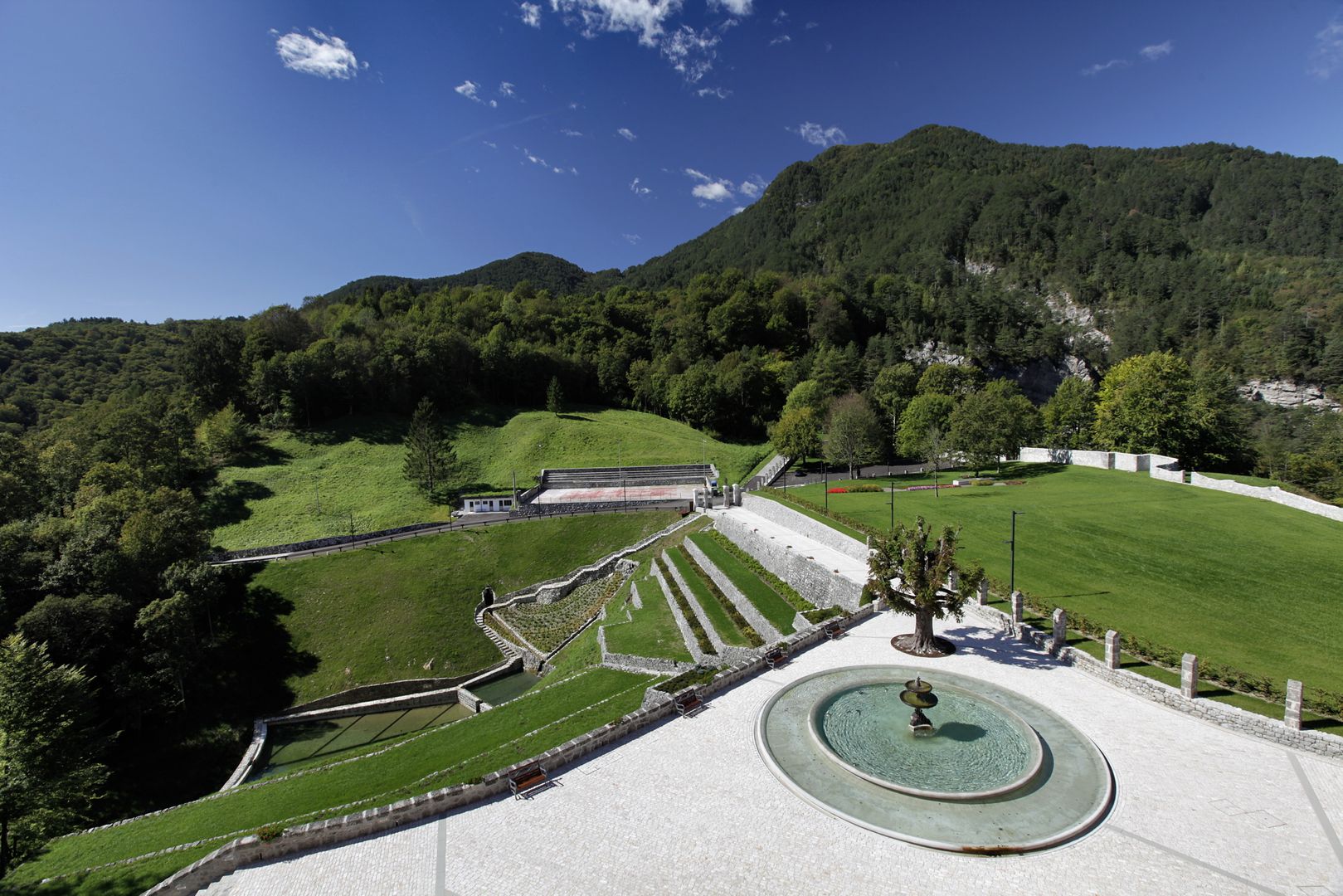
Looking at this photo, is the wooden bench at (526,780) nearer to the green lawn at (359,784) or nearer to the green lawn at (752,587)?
the green lawn at (359,784)

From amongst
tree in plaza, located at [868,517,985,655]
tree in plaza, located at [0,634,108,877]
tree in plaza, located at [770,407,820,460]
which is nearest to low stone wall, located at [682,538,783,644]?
tree in plaza, located at [868,517,985,655]

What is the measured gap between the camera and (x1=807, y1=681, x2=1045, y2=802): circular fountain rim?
11445 mm

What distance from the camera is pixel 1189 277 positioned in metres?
98.1

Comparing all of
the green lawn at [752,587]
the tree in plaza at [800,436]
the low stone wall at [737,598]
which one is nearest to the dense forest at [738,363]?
the tree in plaza at [800,436]

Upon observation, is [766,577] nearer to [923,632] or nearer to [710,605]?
[710,605]

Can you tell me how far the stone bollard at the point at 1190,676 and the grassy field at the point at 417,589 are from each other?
91.2 ft

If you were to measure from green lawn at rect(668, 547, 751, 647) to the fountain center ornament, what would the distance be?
6756mm

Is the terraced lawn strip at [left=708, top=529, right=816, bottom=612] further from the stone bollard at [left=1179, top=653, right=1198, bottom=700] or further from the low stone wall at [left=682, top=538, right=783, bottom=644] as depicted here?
the stone bollard at [left=1179, top=653, right=1198, bottom=700]

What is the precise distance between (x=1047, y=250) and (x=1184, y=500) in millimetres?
108863

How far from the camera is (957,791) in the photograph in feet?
38.1

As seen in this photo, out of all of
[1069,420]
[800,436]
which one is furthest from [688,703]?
[1069,420]

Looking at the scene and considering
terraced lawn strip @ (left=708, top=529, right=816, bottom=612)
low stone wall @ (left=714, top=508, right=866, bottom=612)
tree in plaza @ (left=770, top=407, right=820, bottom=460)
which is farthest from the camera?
tree in plaza @ (left=770, top=407, right=820, bottom=460)

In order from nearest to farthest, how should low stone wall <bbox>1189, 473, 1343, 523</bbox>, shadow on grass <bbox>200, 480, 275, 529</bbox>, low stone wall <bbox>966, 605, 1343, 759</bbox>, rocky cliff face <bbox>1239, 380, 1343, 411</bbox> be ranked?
low stone wall <bbox>966, 605, 1343, 759</bbox>, low stone wall <bbox>1189, 473, 1343, 523</bbox>, shadow on grass <bbox>200, 480, 275, 529</bbox>, rocky cliff face <bbox>1239, 380, 1343, 411</bbox>

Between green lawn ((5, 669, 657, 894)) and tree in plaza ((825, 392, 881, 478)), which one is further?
tree in plaza ((825, 392, 881, 478))
